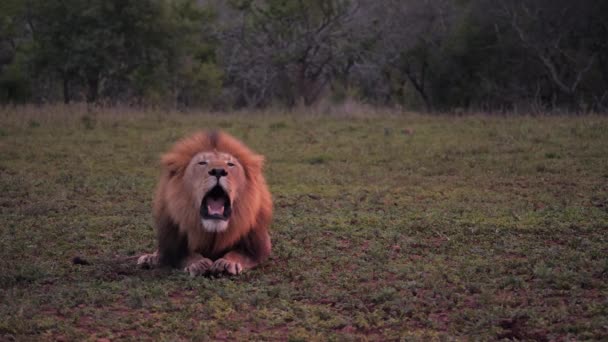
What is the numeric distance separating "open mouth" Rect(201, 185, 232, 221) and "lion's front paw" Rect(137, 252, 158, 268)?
76 centimetres

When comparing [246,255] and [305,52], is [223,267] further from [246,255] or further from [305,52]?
[305,52]

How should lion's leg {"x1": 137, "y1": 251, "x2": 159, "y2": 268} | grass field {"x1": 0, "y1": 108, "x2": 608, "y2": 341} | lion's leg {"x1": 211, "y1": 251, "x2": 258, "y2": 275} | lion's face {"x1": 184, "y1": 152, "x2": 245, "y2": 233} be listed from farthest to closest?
lion's leg {"x1": 137, "y1": 251, "x2": 159, "y2": 268}
lion's leg {"x1": 211, "y1": 251, "x2": 258, "y2": 275}
lion's face {"x1": 184, "y1": 152, "x2": 245, "y2": 233}
grass field {"x1": 0, "y1": 108, "x2": 608, "y2": 341}

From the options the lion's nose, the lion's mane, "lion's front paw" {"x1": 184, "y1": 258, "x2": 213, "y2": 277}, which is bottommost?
"lion's front paw" {"x1": 184, "y1": 258, "x2": 213, "y2": 277}

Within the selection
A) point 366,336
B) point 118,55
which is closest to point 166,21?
point 118,55

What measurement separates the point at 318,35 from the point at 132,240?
58.9ft

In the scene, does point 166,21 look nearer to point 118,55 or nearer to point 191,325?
point 118,55

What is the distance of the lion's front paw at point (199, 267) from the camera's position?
4957 millimetres

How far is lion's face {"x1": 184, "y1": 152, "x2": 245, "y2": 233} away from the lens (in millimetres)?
4883

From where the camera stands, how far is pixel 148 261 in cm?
552

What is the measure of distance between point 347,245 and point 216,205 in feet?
4.90

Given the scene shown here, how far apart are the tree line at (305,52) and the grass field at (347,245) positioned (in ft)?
27.2

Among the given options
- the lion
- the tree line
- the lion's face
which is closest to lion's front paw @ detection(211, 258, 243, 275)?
the lion

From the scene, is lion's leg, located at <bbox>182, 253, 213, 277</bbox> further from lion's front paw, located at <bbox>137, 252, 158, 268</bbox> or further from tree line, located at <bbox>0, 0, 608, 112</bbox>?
tree line, located at <bbox>0, 0, 608, 112</bbox>

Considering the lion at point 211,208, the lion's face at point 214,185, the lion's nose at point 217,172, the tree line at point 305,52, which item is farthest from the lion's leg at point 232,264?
the tree line at point 305,52
